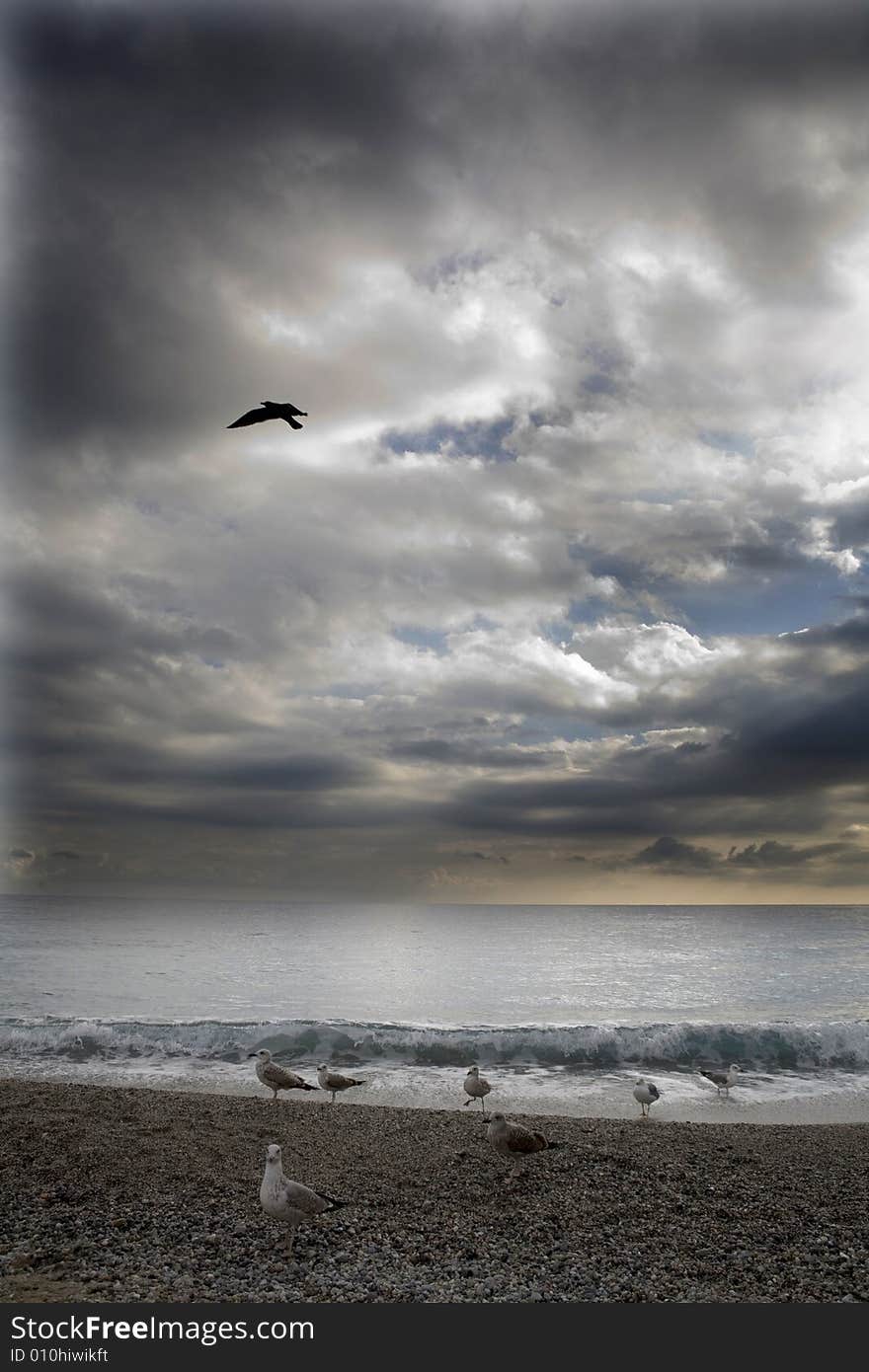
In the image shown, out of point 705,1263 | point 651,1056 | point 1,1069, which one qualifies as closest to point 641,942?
point 651,1056

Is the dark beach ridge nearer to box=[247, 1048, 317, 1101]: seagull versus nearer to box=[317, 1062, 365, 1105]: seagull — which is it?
box=[247, 1048, 317, 1101]: seagull

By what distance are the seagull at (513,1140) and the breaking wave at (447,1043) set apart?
10302 millimetres

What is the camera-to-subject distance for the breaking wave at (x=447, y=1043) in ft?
65.2

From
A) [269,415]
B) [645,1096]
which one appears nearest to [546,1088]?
[645,1096]

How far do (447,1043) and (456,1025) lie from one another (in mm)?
5177

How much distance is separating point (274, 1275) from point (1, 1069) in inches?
545

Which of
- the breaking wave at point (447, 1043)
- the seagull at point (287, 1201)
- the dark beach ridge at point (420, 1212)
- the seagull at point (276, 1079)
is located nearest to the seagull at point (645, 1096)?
the dark beach ridge at point (420, 1212)

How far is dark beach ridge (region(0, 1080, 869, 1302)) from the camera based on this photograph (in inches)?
245

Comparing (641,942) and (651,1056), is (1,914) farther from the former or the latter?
(651,1056)

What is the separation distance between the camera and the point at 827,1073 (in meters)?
19.0

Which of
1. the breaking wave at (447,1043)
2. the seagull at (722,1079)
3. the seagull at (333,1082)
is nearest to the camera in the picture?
the seagull at (333,1082)

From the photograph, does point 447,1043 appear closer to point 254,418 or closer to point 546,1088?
point 546,1088

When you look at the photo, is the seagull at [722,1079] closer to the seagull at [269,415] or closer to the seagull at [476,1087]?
the seagull at [476,1087]

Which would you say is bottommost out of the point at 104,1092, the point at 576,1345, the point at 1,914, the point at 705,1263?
the point at 1,914
